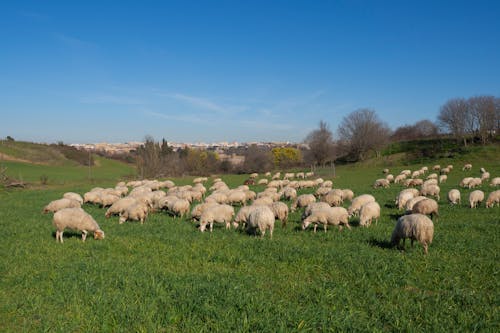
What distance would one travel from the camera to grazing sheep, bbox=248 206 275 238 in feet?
42.3

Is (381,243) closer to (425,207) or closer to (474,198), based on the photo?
(425,207)

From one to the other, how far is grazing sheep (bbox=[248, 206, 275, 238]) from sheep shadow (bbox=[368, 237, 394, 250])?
3.48 metres

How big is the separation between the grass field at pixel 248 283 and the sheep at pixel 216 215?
186 cm

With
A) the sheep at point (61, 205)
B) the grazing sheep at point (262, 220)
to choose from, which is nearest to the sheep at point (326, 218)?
the grazing sheep at point (262, 220)

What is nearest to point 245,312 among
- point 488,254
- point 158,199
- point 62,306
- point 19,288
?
point 62,306

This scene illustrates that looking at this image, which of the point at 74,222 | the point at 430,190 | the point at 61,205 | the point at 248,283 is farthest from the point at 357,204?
the point at 61,205

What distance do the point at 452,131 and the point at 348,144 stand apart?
18.7m

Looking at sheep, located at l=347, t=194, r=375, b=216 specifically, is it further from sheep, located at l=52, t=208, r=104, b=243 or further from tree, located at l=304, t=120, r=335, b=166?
tree, located at l=304, t=120, r=335, b=166

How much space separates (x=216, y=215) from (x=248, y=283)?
7159 mm

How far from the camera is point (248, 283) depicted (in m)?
7.75

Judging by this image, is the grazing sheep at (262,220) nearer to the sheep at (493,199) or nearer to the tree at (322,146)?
the sheep at (493,199)

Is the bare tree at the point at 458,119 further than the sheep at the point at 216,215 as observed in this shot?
Yes

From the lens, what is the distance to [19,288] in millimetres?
7793

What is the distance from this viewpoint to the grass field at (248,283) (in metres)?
6.11
